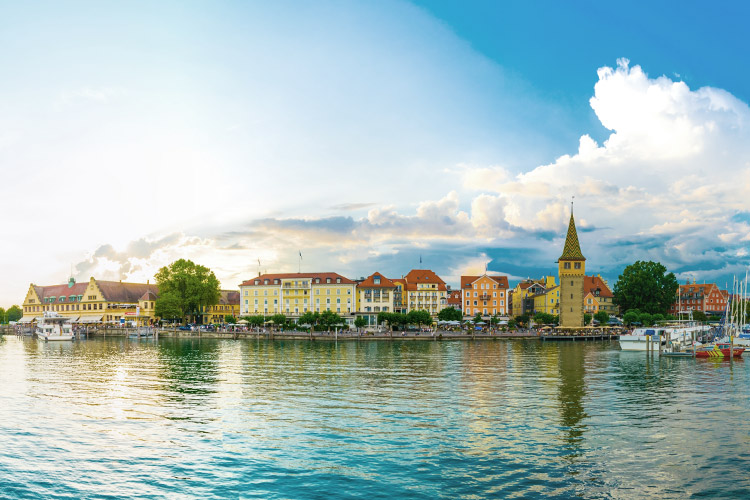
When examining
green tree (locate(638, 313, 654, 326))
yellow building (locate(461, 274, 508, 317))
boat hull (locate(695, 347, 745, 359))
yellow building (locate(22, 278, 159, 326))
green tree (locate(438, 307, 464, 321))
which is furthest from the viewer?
yellow building (locate(22, 278, 159, 326))

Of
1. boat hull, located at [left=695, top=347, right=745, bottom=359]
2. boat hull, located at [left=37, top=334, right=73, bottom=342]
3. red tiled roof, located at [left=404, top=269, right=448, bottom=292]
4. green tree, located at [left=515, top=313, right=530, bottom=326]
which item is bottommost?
boat hull, located at [left=37, top=334, right=73, bottom=342]

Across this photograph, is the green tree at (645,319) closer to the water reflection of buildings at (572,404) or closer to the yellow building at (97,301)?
the water reflection of buildings at (572,404)

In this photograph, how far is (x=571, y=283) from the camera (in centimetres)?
11825

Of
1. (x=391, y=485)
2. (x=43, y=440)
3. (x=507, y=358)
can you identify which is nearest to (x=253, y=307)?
(x=507, y=358)

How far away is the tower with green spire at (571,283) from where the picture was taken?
381ft

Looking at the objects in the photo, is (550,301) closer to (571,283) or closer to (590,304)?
(590,304)

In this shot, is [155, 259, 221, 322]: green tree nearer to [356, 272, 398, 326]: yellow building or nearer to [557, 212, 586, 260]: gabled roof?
[356, 272, 398, 326]: yellow building

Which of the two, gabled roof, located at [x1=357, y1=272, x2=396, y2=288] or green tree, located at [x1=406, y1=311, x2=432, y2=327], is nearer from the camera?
green tree, located at [x1=406, y1=311, x2=432, y2=327]

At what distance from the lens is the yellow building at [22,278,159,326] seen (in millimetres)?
142500

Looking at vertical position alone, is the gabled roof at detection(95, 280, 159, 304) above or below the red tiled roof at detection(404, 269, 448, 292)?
below

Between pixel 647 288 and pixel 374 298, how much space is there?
5822cm

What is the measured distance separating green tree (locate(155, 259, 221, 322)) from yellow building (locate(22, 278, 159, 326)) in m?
12.1

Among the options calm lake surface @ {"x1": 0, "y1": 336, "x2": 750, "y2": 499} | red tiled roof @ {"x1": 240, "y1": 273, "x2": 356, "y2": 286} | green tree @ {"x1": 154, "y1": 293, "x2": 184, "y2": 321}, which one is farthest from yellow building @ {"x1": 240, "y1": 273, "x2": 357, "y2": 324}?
calm lake surface @ {"x1": 0, "y1": 336, "x2": 750, "y2": 499}

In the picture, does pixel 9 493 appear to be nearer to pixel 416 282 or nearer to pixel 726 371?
pixel 726 371
